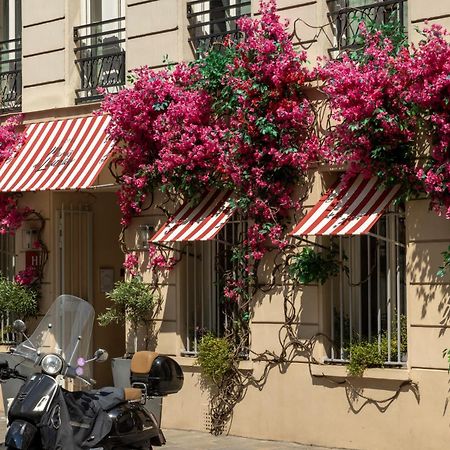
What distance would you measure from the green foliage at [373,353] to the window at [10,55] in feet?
21.7

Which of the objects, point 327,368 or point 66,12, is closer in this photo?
point 327,368

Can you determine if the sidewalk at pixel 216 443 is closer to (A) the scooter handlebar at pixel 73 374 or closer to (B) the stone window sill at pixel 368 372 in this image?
(B) the stone window sill at pixel 368 372

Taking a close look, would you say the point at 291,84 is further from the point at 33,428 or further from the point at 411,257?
the point at 33,428

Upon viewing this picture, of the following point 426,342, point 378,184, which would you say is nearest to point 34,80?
point 378,184

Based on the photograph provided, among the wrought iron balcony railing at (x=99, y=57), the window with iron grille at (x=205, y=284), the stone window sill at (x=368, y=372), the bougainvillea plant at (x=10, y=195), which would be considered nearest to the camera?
the stone window sill at (x=368, y=372)

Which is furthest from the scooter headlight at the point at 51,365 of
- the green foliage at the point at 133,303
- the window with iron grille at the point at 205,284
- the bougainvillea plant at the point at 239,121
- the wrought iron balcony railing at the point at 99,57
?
the wrought iron balcony railing at the point at 99,57

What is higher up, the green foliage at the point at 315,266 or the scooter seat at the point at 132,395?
the green foliage at the point at 315,266

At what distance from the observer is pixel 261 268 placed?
13422mm

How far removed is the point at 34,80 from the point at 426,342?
6981 mm

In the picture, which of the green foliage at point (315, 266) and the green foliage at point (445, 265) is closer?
the green foliage at point (445, 265)

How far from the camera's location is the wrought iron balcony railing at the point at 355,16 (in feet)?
41.2

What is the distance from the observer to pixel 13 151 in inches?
623

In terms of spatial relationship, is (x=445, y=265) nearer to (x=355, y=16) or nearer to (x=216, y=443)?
(x=355, y=16)

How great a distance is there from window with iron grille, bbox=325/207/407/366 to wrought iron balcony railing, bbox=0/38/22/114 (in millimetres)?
5862
